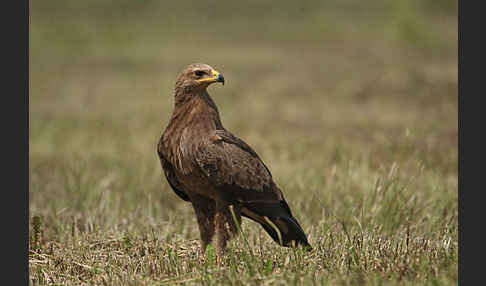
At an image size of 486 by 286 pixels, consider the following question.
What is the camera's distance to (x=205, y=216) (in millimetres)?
4285

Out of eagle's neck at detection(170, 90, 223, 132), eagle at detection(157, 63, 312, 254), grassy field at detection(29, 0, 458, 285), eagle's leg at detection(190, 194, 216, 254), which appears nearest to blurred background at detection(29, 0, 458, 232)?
grassy field at detection(29, 0, 458, 285)

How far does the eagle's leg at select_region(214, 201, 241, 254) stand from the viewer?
13.3ft

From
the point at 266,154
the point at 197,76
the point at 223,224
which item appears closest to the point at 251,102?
the point at 266,154

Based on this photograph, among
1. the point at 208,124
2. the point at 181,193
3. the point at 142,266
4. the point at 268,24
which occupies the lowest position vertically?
the point at 142,266

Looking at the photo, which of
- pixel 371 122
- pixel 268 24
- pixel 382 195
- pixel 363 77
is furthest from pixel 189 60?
pixel 382 195

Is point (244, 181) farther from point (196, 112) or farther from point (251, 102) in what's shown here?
point (251, 102)

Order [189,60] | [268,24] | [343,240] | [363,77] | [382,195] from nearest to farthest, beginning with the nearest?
[343,240], [382,195], [363,77], [189,60], [268,24]

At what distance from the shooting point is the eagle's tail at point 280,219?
163 inches

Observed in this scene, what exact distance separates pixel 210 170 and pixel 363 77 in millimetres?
16518

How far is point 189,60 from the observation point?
27250 millimetres

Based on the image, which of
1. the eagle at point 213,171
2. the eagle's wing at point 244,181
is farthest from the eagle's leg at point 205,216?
the eagle's wing at point 244,181

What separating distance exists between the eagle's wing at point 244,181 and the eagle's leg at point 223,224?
0.07 m

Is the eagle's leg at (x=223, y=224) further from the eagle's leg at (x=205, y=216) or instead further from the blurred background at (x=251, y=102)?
the blurred background at (x=251, y=102)

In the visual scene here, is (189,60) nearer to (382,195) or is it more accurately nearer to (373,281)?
(382,195)
